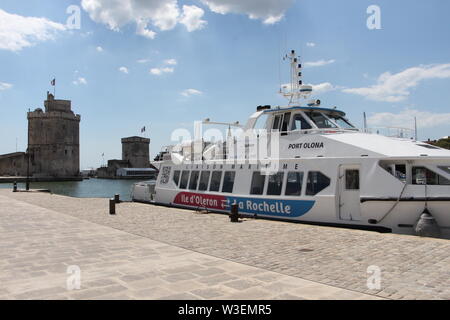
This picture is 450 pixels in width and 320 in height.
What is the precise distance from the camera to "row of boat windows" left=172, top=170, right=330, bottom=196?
1195 cm

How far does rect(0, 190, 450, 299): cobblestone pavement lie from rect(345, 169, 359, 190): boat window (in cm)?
150

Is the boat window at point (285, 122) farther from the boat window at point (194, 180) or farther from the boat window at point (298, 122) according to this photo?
the boat window at point (194, 180)

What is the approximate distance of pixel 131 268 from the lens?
260 inches

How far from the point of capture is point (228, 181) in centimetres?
1527

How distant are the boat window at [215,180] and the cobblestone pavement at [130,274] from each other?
660 cm

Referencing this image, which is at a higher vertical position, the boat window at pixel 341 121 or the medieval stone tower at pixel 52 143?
the medieval stone tower at pixel 52 143

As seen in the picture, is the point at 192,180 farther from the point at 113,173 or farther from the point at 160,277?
the point at 113,173

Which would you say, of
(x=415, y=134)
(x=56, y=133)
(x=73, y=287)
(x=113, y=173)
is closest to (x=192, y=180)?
(x=415, y=134)

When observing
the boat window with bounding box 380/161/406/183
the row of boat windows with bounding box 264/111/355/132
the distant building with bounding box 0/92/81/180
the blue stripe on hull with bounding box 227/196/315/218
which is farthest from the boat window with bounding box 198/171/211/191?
the distant building with bounding box 0/92/81/180

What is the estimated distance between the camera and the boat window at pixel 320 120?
13.7 meters

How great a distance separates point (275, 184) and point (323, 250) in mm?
5266

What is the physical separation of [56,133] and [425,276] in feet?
351

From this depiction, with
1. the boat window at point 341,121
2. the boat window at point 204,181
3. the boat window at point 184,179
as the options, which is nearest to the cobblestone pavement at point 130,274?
the boat window at point 204,181

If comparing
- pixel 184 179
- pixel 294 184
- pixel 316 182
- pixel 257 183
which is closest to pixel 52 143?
pixel 184 179
